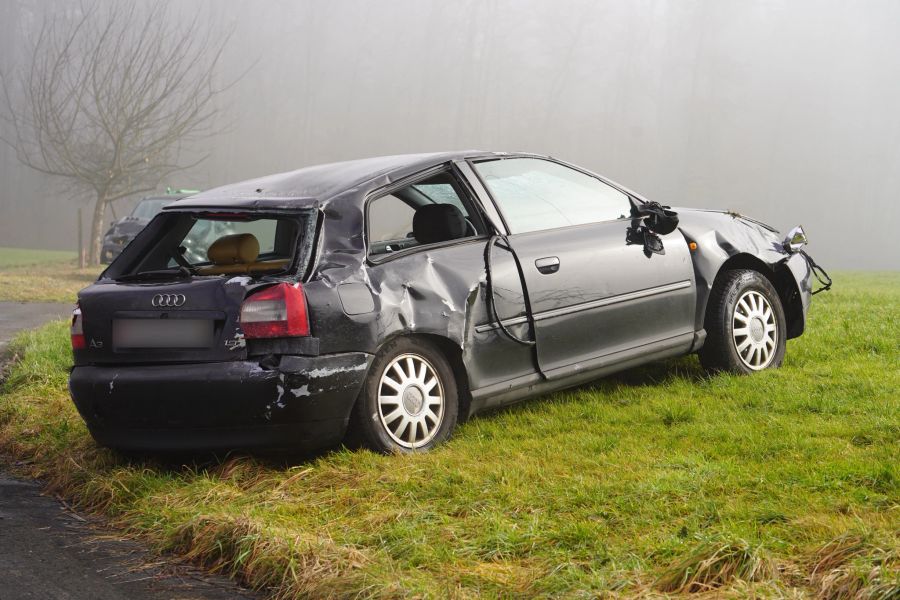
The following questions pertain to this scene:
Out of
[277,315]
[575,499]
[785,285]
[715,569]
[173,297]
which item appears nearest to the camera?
[715,569]

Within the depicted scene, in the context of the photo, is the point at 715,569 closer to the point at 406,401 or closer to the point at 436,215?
the point at 406,401

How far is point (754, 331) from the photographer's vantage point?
6.54m

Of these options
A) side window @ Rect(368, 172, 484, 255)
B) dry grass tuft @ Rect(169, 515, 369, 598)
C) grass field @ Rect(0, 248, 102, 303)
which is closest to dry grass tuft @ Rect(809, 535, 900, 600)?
dry grass tuft @ Rect(169, 515, 369, 598)

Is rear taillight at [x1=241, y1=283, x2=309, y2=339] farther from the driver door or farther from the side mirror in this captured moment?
the side mirror

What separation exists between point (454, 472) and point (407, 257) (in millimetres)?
1107

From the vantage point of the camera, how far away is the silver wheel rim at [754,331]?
21.2ft

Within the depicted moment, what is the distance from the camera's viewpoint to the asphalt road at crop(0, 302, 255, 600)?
3.69 metres

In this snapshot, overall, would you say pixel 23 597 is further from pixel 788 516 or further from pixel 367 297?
pixel 788 516

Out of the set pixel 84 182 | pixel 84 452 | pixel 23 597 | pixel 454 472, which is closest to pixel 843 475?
pixel 454 472

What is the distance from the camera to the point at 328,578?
350 cm

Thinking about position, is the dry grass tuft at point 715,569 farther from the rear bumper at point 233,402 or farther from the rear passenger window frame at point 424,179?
the rear passenger window frame at point 424,179

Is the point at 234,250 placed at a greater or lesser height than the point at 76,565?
greater

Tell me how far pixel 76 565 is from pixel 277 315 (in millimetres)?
1287

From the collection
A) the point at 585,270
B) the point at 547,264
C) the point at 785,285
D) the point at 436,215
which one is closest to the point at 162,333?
the point at 436,215
